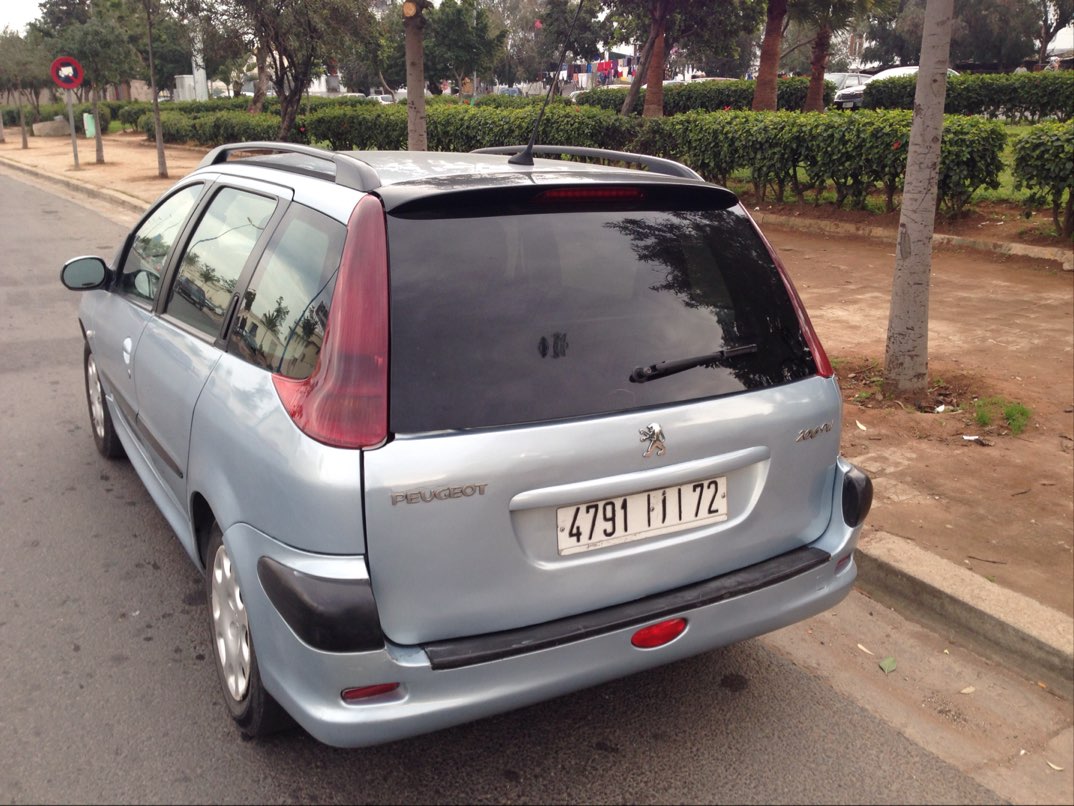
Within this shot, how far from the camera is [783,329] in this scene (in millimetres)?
3043

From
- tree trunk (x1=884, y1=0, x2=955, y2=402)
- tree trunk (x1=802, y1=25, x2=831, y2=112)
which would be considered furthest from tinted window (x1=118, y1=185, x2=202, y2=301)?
tree trunk (x1=802, y1=25, x2=831, y2=112)

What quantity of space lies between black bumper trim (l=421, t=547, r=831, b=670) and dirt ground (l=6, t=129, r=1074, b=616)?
1.47m

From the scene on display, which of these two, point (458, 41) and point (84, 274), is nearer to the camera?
point (84, 274)

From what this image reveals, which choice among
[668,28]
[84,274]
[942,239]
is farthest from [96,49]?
[84,274]

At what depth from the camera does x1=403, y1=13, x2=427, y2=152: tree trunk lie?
34.6ft

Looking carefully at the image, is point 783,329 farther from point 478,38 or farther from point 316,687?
point 478,38

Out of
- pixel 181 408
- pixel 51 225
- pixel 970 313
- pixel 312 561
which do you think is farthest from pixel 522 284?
pixel 51 225

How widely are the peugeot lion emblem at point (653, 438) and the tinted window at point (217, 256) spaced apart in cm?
143

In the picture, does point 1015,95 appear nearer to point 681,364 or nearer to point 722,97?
point 722,97

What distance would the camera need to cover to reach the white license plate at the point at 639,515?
2.51m

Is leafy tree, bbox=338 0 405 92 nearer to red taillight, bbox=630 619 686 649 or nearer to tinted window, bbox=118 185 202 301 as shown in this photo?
tinted window, bbox=118 185 202 301

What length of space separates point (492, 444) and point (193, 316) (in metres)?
1.58

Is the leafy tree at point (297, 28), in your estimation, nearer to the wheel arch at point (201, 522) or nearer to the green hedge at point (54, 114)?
the wheel arch at point (201, 522)

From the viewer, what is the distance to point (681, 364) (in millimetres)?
2744
